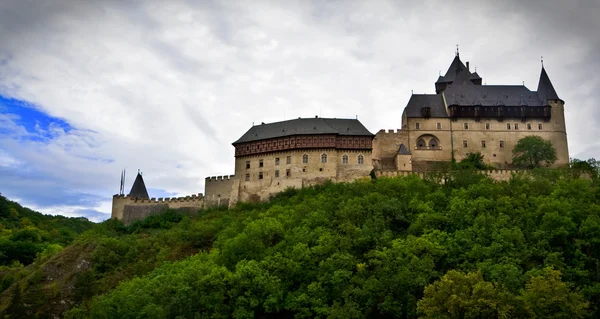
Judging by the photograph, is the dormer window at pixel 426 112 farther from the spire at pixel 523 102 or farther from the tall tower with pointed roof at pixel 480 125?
the spire at pixel 523 102

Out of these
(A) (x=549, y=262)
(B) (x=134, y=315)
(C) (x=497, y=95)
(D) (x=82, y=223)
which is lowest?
(B) (x=134, y=315)

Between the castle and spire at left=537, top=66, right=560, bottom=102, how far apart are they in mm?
109

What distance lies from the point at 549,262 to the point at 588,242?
13.5 feet

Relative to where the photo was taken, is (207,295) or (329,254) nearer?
(207,295)

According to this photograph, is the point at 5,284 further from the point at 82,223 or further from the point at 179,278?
the point at 82,223

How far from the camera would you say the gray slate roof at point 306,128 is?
6581 cm

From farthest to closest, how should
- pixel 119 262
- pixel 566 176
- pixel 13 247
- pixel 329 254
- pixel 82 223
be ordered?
pixel 82 223 < pixel 13 247 < pixel 566 176 < pixel 119 262 < pixel 329 254

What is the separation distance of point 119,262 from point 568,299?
3631 cm

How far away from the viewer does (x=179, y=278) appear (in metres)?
41.8

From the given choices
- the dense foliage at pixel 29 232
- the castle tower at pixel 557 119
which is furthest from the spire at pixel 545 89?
the dense foliage at pixel 29 232

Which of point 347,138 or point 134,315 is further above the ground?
point 347,138

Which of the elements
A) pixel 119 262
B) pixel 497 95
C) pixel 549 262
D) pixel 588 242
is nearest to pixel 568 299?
pixel 549 262

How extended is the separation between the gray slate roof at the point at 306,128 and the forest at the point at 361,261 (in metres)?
8.45

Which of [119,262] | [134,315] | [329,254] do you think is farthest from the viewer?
[119,262]
